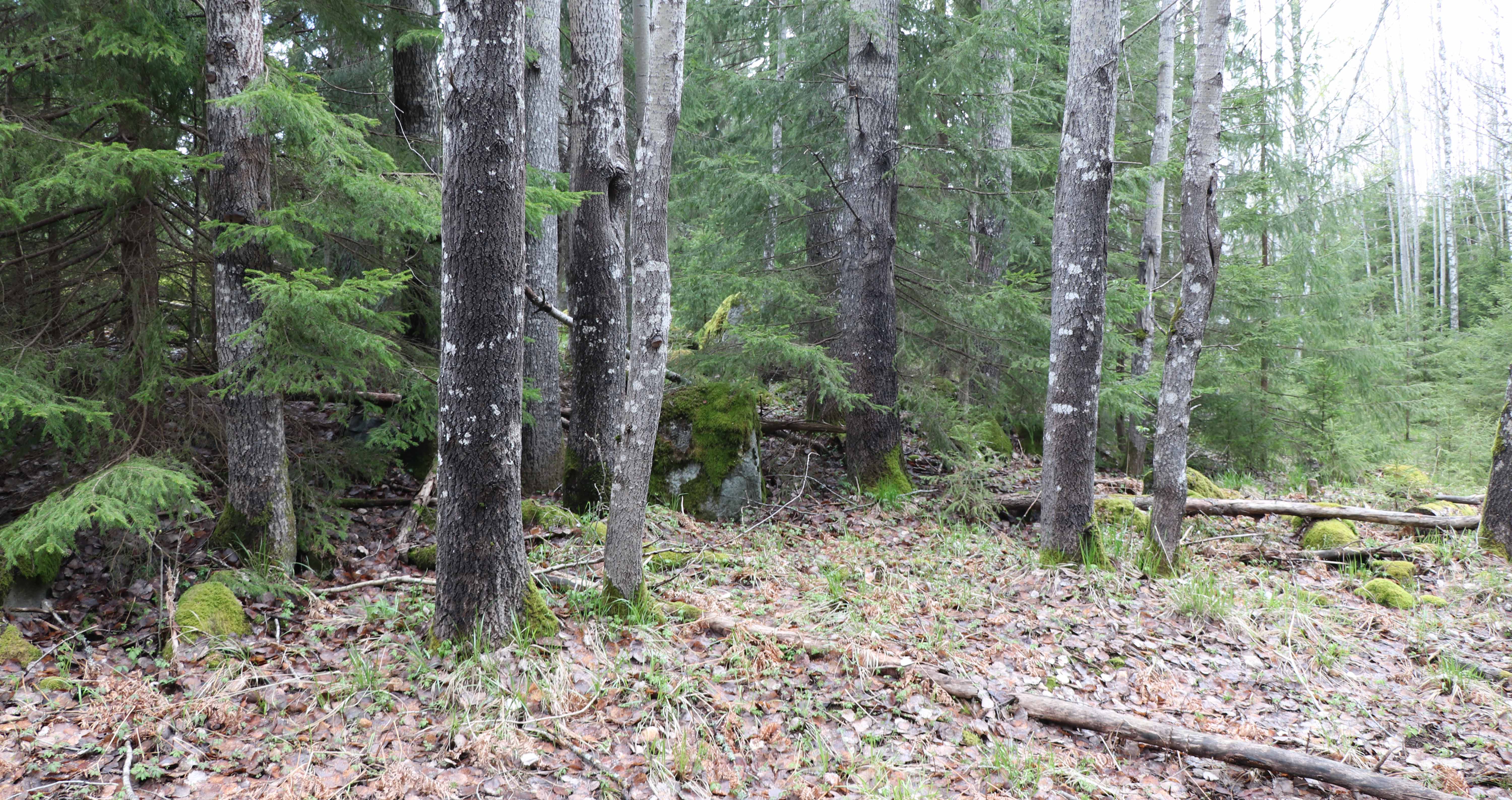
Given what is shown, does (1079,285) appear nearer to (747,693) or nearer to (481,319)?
(747,693)

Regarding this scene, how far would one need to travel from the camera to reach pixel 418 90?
8.12 metres

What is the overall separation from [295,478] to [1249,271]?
11805 mm

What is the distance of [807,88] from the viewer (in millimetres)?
9266

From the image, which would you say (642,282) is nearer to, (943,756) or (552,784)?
(552,784)

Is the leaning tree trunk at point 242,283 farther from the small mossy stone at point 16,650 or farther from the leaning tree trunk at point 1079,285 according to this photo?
the leaning tree trunk at point 1079,285

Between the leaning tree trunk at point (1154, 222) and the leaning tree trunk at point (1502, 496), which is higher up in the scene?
the leaning tree trunk at point (1154, 222)

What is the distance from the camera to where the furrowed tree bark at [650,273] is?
4.41 meters

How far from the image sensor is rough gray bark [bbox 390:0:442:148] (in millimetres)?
8023

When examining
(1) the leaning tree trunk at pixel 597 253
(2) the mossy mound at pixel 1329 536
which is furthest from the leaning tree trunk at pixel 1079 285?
(1) the leaning tree trunk at pixel 597 253

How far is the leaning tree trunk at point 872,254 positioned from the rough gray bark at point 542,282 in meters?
3.36

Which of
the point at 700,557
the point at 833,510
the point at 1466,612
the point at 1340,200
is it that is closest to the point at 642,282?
the point at 700,557

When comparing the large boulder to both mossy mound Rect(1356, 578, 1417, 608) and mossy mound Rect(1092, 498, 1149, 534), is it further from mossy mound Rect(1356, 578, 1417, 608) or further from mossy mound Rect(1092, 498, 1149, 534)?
mossy mound Rect(1356, 578, 1417, 608)

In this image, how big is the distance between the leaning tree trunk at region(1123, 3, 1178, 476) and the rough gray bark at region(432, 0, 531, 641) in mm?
7460

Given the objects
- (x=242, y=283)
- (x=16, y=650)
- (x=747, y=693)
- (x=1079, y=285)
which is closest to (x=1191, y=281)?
(x=1079, y=285)
